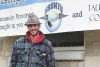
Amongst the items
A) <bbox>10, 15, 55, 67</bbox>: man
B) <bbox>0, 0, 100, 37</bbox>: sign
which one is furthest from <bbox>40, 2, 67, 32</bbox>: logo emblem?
<bbox>10, 15, 55, 67</bbox>: man

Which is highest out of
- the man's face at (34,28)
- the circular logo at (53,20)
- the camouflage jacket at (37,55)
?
the circular logo at (53,20)

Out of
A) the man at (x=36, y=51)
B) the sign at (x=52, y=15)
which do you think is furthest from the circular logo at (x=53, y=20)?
the man at (x=36, y=51)

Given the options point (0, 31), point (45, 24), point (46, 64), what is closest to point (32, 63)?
point (46, 64)

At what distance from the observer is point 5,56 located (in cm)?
609

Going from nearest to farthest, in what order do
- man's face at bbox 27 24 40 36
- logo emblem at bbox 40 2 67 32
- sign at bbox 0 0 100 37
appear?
sign at bbox 0 0 100 37, man's face at bbox 27 24 40 36, logo emblem at bbox 40 2 67 32

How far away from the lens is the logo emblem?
494cm

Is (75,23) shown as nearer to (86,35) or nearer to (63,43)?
(86,35)

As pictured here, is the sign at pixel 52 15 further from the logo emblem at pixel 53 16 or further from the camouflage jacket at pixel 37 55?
the camouflage jacket at pixel 37 55

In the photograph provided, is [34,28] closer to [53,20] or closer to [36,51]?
[36,51]

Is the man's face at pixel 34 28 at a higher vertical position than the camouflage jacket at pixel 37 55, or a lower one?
higher

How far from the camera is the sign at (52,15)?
4.56 meters

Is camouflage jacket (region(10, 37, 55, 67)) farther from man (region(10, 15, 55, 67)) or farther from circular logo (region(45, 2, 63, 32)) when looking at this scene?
circular logo (region(45, 2, 63, 32))

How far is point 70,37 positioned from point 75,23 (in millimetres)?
637

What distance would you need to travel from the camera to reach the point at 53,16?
5031 mm
